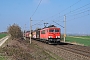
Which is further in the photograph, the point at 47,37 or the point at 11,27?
the point at 11,27

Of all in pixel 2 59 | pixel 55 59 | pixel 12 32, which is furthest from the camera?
pixel 12 32

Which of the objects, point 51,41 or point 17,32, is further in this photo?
point 17,32

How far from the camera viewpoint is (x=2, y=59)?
1644 centimetres

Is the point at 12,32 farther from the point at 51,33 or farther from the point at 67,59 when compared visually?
the point at 67,59

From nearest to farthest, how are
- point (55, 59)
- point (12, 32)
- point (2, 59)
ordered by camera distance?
point (2, 59) → point (55, 59) → point (12, 32)

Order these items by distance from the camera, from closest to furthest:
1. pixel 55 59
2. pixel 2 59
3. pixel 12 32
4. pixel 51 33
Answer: pixel 2 59
pixel 55 59
pixel 51 33
pixel 12 32

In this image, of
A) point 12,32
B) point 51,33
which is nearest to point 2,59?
point 51,33

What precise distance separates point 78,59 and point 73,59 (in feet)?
1.37

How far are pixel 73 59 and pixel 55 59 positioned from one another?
1.54 metres

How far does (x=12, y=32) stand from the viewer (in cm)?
7912

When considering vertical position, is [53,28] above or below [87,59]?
above

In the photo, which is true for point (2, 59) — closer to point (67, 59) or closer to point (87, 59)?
point (67, 59)

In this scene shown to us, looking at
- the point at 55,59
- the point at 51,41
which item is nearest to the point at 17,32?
the point at 51,41

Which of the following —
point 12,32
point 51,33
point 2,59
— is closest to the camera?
point 2,59
